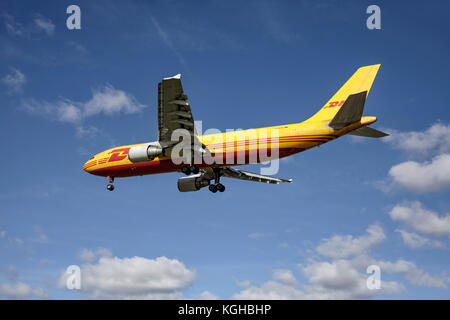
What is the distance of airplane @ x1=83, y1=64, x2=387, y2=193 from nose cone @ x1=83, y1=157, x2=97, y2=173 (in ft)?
17.5

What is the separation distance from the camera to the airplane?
35344 mm

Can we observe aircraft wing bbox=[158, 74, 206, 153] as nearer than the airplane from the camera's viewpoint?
Yes

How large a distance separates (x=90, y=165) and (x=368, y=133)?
26.0 m

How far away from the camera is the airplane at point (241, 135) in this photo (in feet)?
116

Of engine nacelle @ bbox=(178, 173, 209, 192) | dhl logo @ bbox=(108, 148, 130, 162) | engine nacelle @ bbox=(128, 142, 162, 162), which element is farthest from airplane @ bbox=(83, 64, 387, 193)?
engine nacelle @ bbox=(178, 173, 209, 192)

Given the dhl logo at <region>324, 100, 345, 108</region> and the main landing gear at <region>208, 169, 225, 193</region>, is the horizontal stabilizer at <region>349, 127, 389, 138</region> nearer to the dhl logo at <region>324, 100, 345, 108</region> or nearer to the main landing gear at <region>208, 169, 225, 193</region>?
the dhl logo at <region>324, 100, 345, 108</region>

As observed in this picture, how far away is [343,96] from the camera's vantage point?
39219 millimetres

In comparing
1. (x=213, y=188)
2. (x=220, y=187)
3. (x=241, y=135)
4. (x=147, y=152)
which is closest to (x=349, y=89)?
(x=241, y=135)

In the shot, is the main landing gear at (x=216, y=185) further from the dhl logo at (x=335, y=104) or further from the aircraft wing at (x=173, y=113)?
the dhl logo at (x=335, y=104)

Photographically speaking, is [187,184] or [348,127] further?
[187,184]

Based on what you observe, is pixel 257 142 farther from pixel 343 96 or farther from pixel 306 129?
pixel 343 96

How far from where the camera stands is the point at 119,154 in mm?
45438
